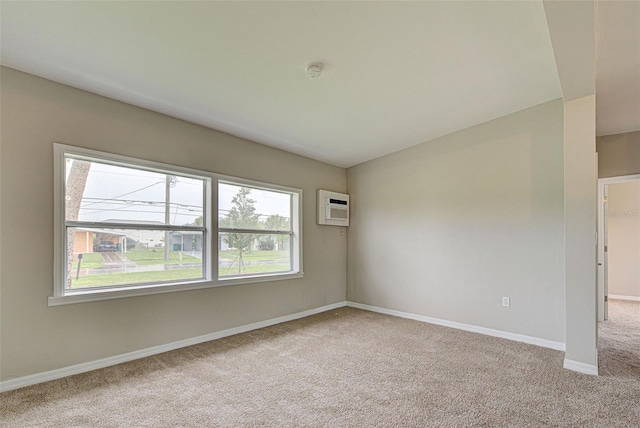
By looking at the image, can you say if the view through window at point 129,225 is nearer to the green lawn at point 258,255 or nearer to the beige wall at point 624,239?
the green lawn at point 258,255

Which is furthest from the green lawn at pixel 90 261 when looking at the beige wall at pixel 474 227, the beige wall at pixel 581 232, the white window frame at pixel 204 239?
the beige wall at pixel 581 232

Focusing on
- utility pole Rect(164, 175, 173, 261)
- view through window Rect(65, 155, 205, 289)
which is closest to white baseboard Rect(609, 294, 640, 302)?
view through window Rect(65, 155, 205, 289)

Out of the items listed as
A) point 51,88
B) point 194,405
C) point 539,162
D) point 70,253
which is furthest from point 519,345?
point 51,88

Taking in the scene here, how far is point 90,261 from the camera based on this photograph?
2.92 meters

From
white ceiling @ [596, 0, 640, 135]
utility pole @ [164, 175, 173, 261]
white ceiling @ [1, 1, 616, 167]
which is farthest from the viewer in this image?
utility pole @ [164, 175, 173, 261]

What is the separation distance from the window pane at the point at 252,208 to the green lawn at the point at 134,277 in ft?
2.30

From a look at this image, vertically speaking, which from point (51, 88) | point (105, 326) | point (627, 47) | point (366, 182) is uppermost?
point (627, 47)

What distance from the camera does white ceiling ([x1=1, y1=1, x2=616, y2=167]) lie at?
2055mm

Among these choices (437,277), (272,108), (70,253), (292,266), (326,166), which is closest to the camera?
(70,253)

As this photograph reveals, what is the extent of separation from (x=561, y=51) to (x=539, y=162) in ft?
5.69

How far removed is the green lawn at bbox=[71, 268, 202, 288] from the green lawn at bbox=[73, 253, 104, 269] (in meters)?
0.10

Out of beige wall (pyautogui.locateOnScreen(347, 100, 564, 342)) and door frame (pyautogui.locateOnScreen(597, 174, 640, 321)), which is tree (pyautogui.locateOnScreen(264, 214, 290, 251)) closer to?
beige wall (pyautogui.locateOnScreen(347, 100, 564, 342))

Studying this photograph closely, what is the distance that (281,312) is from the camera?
4.45m

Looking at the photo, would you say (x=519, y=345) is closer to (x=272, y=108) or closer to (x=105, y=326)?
(x=272, y=108)
